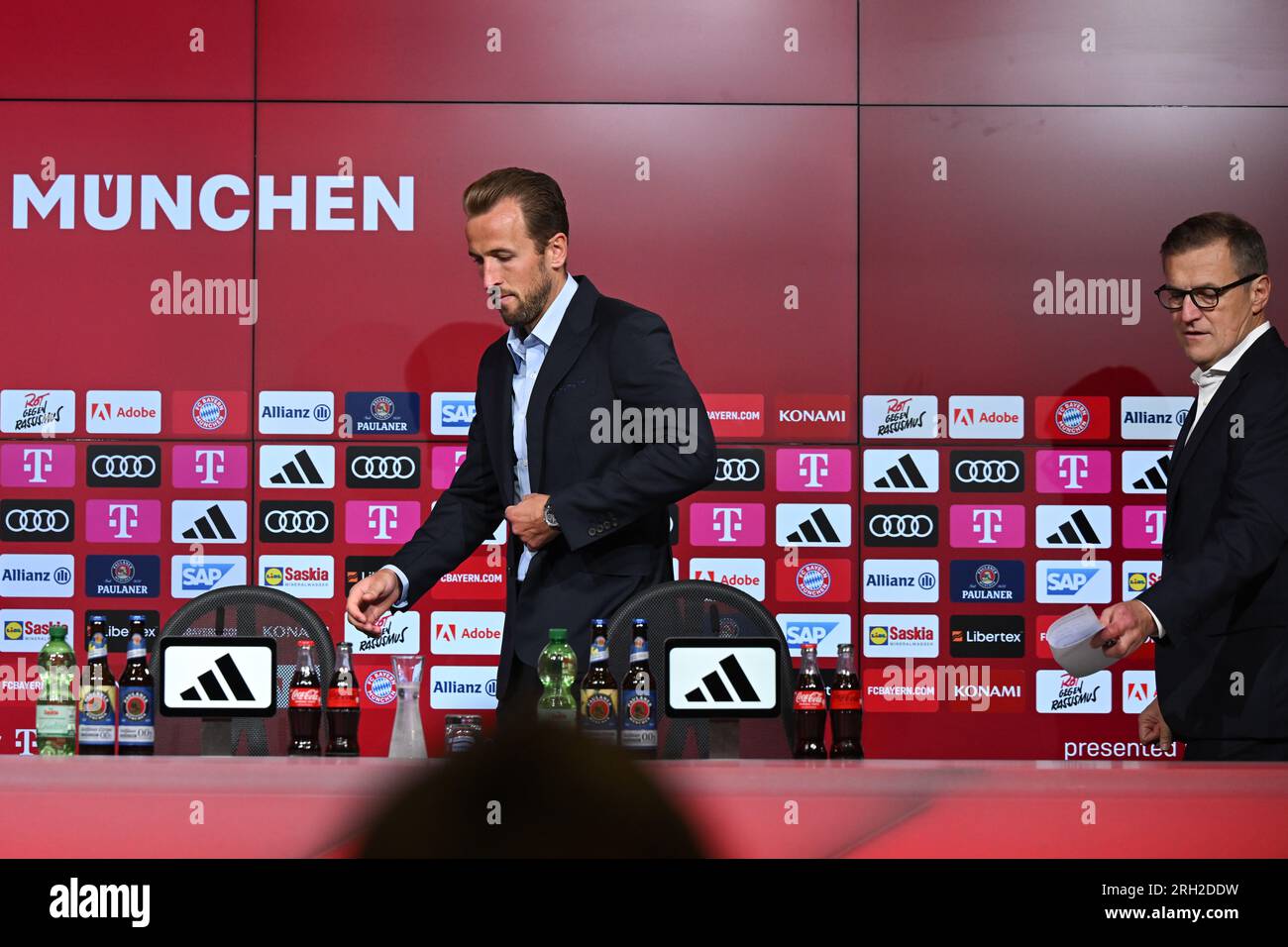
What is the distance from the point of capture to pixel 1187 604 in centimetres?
213

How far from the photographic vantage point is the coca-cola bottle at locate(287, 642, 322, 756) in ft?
6.98

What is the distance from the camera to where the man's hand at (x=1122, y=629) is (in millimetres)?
1961

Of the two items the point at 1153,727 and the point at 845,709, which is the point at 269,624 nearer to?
the point at 845,709

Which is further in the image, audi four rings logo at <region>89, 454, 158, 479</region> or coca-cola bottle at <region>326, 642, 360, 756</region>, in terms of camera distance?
audi four rings logo at <region>89, 454, 158, 479</region>

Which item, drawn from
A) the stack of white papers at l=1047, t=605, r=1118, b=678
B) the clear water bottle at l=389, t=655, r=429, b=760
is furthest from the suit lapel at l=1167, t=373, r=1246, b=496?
the clear water bottle at l=389, t=655, r=429, b=760

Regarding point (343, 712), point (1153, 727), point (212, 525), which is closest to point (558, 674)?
point (343, 712)

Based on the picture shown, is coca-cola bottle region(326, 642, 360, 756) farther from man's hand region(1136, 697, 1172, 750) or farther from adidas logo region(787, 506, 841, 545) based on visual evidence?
adidas logo region(787, 506, 841, 545)

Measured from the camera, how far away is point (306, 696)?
2123mm

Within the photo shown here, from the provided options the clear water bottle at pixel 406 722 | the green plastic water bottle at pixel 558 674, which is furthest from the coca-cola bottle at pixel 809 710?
the clear water bottle at pixel 406 722

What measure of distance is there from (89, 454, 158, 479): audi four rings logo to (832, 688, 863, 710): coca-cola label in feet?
8.32

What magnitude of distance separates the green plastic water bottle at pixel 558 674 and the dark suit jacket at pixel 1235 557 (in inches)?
38.2
